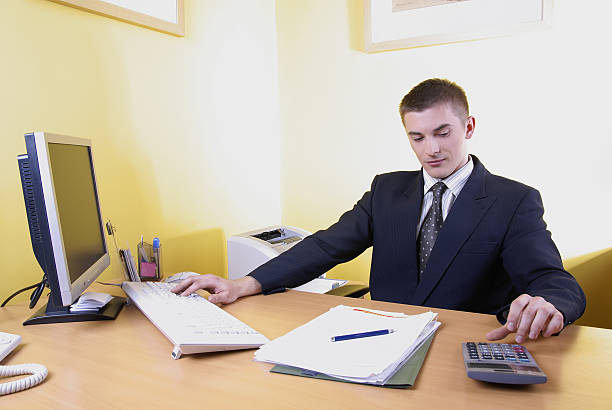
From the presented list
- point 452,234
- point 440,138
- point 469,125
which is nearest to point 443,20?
point 469,125

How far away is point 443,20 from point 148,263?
180 centimetres

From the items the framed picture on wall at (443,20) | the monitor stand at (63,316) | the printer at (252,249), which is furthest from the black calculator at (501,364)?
the framed picture on wall at (443,20)

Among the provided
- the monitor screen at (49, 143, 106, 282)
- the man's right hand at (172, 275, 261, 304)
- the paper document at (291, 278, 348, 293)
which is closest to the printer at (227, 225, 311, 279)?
the paper document at (291, 278, 348, 293)

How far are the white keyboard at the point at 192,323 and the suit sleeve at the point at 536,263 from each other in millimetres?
625

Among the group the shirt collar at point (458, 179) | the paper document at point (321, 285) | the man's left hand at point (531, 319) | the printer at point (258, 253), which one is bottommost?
the paper document at point (321, 285)

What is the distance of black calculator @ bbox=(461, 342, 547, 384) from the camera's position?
833 mm

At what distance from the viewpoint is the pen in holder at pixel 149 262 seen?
1.81 metres

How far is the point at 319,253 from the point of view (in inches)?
64.8

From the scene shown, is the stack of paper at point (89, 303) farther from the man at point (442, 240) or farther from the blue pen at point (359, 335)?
the blue pen at point (359, 335)

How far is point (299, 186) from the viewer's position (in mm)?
2971

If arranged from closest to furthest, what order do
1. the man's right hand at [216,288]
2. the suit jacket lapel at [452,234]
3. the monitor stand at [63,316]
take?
1. the monitor stand at [63,316]
2. the man's right hand at [216,288]
3. the suit jacket lapel at [452,234]

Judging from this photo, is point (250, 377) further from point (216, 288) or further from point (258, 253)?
point (258, 253)

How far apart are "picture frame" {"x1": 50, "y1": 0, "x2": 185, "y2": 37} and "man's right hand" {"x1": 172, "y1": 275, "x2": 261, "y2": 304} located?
106 cm

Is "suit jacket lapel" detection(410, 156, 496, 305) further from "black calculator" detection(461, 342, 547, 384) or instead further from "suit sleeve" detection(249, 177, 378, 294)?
"black calculator" detection(461, 342, 547, 384)
